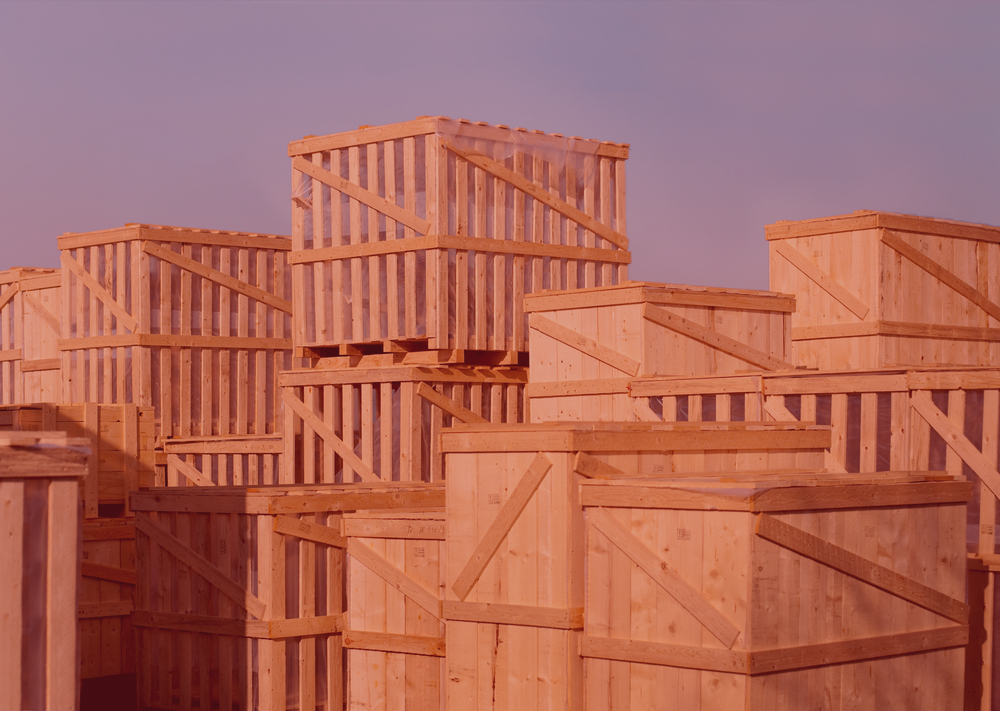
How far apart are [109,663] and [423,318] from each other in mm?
4922

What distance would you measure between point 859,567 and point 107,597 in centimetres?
848

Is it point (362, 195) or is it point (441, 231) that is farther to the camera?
point (362, 195)

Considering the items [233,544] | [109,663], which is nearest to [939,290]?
[233,544]

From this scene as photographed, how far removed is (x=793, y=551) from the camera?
8.99 metres

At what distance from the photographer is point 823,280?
620 inches

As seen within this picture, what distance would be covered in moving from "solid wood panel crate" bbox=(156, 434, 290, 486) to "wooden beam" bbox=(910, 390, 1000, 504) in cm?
780

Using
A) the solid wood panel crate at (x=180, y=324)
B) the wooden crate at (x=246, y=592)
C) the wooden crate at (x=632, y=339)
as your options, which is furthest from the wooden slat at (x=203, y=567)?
the solid wood panel crate at (x=180, y=324)

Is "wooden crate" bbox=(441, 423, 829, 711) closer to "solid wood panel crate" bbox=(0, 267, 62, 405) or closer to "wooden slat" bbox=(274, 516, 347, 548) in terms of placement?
"wooden slat" bbox=(274, 516, 347, 548)

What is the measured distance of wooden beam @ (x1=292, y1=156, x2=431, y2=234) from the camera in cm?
1475

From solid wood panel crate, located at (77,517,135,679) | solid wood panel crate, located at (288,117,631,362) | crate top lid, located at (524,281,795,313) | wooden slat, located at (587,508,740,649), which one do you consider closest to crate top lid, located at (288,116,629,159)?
solid wood panel crate, located at (288,117,631,362)

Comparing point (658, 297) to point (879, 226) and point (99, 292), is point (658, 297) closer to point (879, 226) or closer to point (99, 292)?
point (879, 226)

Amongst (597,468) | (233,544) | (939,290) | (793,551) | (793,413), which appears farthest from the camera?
(939,290)

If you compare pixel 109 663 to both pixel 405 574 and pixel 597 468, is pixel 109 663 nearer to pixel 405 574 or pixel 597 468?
pixel 405 574

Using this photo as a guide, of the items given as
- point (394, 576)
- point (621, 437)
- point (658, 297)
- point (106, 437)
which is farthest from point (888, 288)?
point (106, 437)
